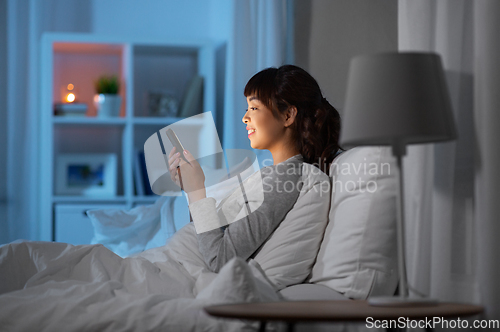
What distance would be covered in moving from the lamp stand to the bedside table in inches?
0.5

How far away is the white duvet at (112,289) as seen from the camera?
3.05 ft

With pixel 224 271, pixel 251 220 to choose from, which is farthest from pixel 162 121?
pixel 224 271

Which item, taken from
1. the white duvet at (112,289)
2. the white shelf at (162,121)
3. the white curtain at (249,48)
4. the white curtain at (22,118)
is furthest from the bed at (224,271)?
the white curtain at (22,118)

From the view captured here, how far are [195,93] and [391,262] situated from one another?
2.31 metres

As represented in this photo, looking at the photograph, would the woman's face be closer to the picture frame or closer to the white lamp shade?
the white lamp shade

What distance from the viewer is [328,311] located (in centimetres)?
80

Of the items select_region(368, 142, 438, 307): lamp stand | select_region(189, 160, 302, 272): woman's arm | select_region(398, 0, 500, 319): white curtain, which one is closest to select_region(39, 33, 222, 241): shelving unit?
select_region(189, 160, 302, 272): woman's arm

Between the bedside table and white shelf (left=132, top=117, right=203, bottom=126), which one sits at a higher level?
white shelf (left=132, top=117, right=203, bottom=126)

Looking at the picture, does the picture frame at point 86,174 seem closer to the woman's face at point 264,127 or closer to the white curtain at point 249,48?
the white curtain at point 249,48

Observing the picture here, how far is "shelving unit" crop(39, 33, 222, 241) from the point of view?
305 centimetres

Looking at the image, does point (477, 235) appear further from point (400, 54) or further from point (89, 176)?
point (89, 176)

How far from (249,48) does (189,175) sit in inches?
56.8

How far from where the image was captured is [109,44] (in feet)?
10.6

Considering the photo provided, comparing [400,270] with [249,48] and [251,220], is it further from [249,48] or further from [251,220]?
[249,48]
